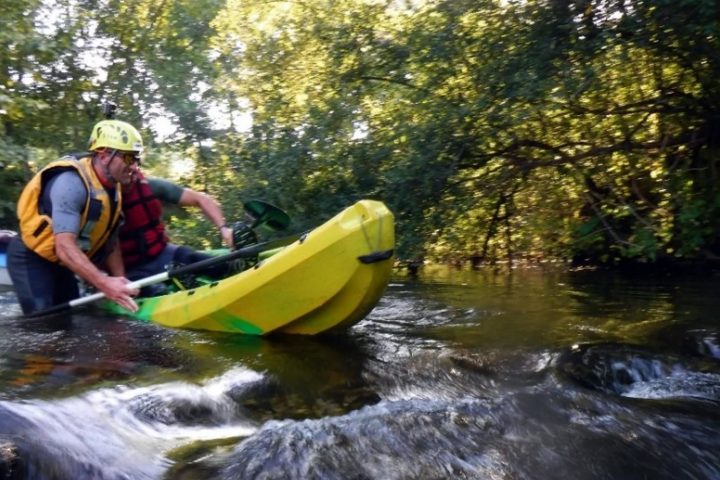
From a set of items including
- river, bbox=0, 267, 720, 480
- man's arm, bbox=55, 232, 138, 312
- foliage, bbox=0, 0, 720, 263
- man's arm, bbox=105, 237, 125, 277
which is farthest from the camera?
foliage, bbox=0, 0, 720, 263

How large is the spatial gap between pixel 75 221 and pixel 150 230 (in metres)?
0.93

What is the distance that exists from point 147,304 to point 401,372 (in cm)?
190

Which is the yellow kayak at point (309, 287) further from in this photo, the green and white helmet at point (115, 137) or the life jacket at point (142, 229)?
the green and white helmet at point (115, 137)

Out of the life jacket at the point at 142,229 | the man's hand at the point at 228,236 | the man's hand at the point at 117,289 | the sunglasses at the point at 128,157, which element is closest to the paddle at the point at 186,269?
the man's hand at the point at 117,289

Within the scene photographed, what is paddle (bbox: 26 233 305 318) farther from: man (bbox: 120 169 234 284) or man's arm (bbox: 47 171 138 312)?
man (bbox: 120 169 234 284)

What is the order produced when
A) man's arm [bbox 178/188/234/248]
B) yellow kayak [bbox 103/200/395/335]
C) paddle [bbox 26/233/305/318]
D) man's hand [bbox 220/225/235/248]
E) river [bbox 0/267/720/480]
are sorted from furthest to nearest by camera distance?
man's arm [bbox 178/188/234/248]
man's hand [bbox 220/225/235/248]
paddle [bbox 26/233/305/318]
yellow kayak [bbox 103/200/395/335]
river [bbox 0/267/720/480]

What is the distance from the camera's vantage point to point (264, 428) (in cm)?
298

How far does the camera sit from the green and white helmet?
4.84 meters

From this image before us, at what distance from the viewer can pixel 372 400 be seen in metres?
3.53

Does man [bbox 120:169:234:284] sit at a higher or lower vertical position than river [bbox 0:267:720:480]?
higher

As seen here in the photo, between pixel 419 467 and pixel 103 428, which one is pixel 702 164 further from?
pixel 103 428

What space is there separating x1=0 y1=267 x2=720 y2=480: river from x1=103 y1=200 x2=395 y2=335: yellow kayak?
126 mm

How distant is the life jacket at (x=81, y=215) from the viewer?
15.8ft

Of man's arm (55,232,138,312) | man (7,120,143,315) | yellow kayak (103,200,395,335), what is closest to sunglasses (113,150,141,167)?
man (7,120,143,315)
